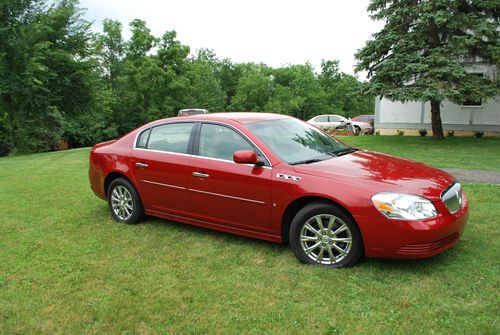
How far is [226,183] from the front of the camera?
4.85 meters

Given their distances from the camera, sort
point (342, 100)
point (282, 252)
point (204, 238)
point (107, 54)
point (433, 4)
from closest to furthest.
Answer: point (282, 252), point (204, 238), point (433, 4), point (107, 54), point (342, 100)

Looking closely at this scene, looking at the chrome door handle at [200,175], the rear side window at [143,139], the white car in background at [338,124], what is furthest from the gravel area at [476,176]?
the white car in background at [338,124]

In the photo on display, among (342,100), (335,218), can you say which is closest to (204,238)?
(335,218)

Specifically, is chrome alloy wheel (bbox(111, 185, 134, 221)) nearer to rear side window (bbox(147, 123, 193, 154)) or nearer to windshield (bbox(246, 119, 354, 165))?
rear side window (bbox(147, 123, 193, 154))

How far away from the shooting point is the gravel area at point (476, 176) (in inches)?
330

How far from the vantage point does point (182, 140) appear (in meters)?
5.46

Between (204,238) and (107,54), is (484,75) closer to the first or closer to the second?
(204,238)

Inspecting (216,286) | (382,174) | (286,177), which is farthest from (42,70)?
(382,174)

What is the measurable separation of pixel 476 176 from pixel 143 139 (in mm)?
6870

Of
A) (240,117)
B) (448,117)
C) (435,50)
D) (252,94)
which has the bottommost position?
(448,117)

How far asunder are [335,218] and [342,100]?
5830 cm

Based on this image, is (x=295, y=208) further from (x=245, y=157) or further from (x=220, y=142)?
(x=220, y=142)

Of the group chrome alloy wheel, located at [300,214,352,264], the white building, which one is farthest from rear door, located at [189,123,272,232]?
the white building

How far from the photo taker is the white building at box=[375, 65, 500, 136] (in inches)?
819
